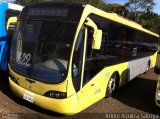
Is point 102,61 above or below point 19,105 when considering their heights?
above

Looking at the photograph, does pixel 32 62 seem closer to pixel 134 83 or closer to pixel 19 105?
pixel 19 105

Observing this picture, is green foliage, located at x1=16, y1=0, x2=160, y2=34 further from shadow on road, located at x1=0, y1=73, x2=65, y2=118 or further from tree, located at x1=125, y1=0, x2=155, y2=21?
shadow on road, located at x1=0, y1=73, x2=65, y2=118

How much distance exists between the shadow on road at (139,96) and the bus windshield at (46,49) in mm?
3075

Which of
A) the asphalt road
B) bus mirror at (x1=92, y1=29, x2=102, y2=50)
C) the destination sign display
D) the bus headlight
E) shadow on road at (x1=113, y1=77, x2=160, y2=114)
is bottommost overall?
shadow on road at (x1=113, y1=77, x2=160, y2=114)

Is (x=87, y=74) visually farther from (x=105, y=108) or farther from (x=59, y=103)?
(x=105, y=108)

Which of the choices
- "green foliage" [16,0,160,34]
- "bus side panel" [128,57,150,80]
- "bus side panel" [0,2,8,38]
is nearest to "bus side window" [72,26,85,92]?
"bus side panel" [0,2,8,38]

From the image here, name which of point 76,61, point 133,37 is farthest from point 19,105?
point 133,37

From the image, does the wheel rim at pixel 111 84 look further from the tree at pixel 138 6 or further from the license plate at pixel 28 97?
the tree at pixel 138 6

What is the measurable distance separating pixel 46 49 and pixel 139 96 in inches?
170

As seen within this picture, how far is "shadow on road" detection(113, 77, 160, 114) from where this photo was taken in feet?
26.3

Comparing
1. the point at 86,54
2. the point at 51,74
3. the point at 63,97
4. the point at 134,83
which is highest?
the point at 86,54

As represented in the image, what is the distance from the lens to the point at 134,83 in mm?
11664

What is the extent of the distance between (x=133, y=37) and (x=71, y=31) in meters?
5.18

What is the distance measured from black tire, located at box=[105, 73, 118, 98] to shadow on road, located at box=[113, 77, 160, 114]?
34 centimetres
